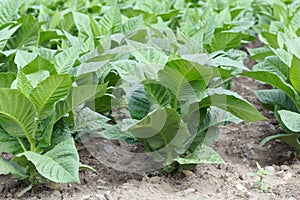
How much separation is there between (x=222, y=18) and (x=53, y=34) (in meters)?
1.30

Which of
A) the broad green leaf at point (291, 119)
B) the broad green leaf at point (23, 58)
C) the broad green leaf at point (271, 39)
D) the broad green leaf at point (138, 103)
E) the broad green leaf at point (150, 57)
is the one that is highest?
the broad green leaf at point (150, 57)

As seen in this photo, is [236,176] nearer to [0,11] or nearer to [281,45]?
[281,45]

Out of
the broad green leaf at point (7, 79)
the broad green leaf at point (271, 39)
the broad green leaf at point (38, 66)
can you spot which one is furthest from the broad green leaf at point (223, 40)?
the broad green leaf at point (7, 79)

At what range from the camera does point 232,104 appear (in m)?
2.50

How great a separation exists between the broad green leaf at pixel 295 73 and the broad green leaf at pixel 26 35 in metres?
1.67

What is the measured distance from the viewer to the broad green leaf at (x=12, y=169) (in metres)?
2.43

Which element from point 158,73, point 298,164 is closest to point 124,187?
point 158,73

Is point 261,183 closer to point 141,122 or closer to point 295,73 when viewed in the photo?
point 295,73

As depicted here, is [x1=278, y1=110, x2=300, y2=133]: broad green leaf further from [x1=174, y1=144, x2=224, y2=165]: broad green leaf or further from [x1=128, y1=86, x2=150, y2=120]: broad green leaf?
[x1=128, y1=86, x2=150, y2=120]: broad green leaf

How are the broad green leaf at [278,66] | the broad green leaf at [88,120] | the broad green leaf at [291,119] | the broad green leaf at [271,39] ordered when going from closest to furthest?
1. the broad green leaf at [88,120]
2. the broad green leaf at [291,119]
3. the broad green leaf at [278,66]
4. the broad green leaf at [271,39]

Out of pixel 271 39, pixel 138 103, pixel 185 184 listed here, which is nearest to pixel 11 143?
pixel 138 103

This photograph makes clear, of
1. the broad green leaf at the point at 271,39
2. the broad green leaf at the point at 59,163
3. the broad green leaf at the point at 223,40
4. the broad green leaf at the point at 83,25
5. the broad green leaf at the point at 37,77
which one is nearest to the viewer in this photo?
the broad green leaf at the point at 59,163

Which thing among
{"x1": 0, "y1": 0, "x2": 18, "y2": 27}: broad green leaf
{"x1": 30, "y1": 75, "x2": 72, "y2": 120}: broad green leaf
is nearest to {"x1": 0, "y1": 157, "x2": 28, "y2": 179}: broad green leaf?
{"x1": 30, "y1": 75, "x2": 72, "y2": 120}: broad green leaf

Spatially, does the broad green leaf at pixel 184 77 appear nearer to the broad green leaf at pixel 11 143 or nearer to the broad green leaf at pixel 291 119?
the broad green leaf at pixel 291 119
